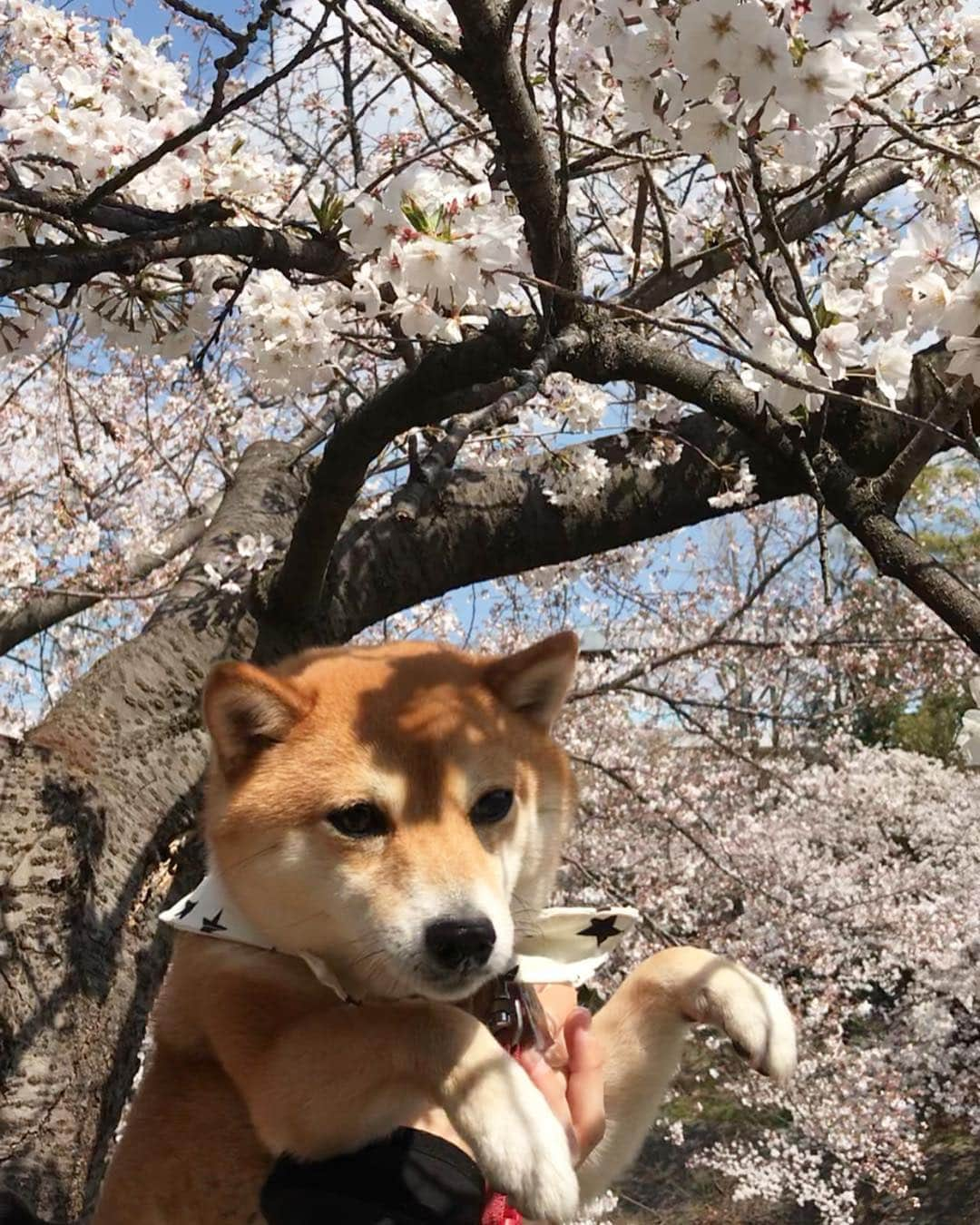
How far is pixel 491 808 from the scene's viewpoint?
2229mm

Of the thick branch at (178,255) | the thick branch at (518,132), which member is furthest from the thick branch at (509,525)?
the thick branch at (518,132)

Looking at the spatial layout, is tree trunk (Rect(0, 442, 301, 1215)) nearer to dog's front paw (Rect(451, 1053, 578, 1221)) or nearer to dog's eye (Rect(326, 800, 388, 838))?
dog's eye (Rect(326, 800, 388, 838))

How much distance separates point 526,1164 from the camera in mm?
1767

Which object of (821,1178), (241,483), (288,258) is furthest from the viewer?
(821,1178)

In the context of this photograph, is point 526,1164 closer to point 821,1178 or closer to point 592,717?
point 592,717

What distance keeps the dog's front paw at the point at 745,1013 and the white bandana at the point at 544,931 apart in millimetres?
208

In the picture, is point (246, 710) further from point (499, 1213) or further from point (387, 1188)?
point (499, 1213)

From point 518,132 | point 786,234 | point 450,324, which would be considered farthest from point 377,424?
point 786,234

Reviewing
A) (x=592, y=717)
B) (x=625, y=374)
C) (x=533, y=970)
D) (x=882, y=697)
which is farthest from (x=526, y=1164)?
(x=882, y=697)

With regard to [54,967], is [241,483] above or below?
above

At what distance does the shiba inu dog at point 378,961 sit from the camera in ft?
5.96

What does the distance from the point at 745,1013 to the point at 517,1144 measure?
64 centimetres

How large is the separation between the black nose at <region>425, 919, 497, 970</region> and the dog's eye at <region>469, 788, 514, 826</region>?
0.32 metres

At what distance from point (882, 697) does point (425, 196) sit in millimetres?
10500
